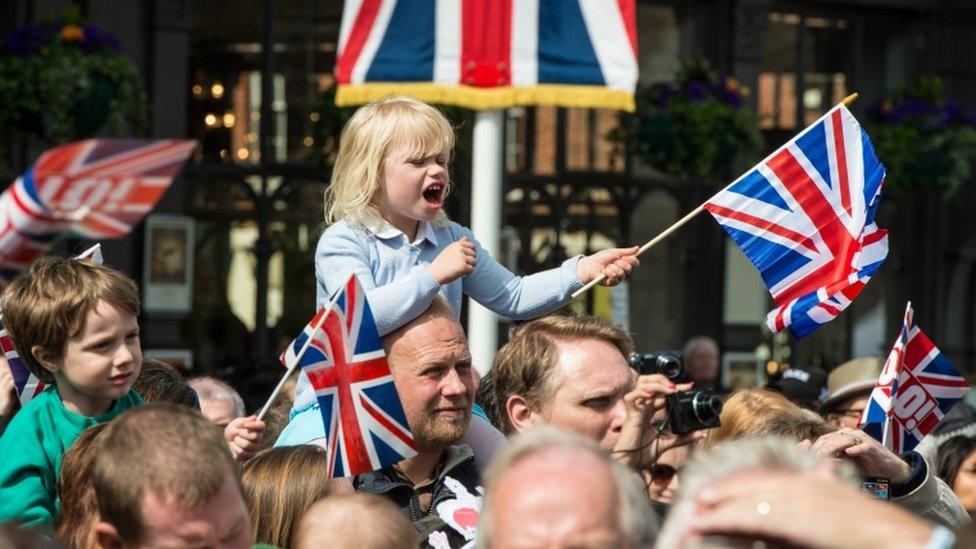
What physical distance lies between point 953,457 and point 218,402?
2.78 metres

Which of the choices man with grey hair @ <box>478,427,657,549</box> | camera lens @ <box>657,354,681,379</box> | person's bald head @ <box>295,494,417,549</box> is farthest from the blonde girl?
man with grey hair @ <box>478,427,657,549</box>

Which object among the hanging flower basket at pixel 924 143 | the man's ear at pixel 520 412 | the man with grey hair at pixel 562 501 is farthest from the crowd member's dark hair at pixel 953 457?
the hanging flower basket at pixel 924 143

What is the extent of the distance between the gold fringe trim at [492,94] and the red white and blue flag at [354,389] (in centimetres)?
275

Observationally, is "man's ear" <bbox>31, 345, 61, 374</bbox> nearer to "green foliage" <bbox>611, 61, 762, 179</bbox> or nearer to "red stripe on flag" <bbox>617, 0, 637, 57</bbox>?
"red stripe on flag" <bbox>617, 0, 637, 57</bbox>

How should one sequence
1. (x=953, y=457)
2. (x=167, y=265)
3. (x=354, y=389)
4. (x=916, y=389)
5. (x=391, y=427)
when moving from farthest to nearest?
1. (x=167, y=265)
2. (x=953, y=457)
3. (x=916, y=389)
4. (x=354, y=389)
5. (x=391, y=427)

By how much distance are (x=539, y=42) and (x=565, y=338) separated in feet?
9.37

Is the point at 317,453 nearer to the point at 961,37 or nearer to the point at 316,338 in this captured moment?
the point at 316,338

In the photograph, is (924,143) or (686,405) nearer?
(686,405)

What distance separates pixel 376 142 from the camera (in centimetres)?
501

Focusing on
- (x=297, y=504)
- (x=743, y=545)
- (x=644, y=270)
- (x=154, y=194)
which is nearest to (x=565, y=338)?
(x=297, y=504)

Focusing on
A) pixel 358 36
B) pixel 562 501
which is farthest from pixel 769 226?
pixel 562 501

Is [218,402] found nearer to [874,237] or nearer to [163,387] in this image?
[163,387]

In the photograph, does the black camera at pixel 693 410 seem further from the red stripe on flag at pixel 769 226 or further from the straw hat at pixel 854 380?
the straw hat at pixel 854 380

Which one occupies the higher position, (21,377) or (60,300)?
(60,300)
